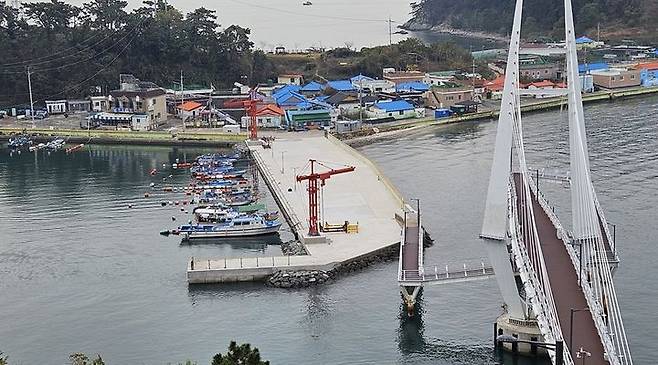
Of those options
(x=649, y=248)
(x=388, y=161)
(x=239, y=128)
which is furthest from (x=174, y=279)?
(x=239, y=128)

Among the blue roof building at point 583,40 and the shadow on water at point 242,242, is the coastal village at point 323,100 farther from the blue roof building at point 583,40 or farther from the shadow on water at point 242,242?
the shadow on water at point 242,242

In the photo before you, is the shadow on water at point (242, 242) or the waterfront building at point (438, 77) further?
the waterfront building at point (438, 77)

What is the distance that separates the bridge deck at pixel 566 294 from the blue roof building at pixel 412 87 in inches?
750

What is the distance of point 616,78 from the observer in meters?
34.8

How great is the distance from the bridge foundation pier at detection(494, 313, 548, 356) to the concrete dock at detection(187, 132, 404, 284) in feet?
12.1

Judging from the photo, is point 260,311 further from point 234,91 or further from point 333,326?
point 234,91

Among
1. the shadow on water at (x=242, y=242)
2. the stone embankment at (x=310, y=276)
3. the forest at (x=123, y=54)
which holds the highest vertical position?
the forest at (x=123, y=54)

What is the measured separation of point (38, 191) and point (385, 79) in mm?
16532

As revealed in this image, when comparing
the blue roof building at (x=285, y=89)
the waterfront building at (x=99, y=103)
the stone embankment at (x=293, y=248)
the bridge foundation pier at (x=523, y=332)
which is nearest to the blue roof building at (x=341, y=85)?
the blue roof building at (x=285, y=89)

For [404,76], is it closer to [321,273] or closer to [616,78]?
[616,78]

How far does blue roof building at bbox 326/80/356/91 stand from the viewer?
33291mm

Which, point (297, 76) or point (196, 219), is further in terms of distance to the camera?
point (297, 76)

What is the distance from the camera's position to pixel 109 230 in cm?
1734

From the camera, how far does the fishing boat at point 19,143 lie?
2715 cm
